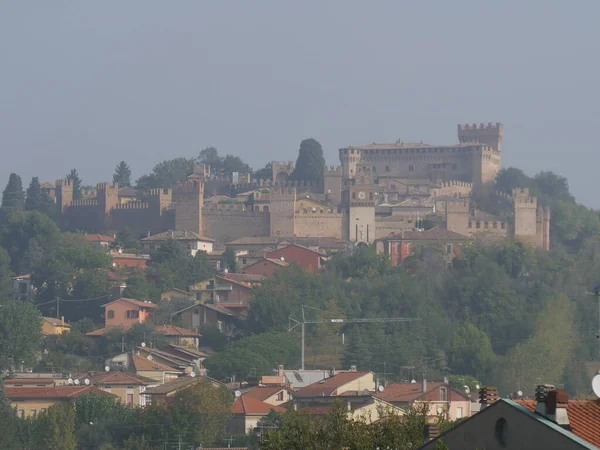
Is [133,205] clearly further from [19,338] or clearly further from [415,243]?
[19,338]

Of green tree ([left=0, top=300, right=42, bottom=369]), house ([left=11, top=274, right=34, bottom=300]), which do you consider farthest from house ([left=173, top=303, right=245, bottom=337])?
house ([left=11, top=274, right=34, bottom=300])

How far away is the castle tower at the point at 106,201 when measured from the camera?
8812 centimetres

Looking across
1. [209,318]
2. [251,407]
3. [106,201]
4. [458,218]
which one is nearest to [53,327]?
[209,318]

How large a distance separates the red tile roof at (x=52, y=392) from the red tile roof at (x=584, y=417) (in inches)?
1498

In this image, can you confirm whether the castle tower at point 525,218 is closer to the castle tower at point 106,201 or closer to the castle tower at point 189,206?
the castle tower at point 189,206

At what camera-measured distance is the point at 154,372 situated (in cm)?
6081

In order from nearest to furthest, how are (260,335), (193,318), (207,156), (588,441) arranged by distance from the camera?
(588,441) < (260,335) < (193,318) < (207,156)

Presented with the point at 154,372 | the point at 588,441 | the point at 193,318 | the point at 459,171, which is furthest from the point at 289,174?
the point at 588,441

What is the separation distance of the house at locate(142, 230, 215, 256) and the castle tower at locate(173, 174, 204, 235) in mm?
630

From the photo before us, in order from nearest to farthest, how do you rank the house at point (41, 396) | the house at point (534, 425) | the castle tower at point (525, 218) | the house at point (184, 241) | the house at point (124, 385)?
1. the house at point (534, 425)
2. the house at point (41, 396)
3. the house at point (124, 385)
4. the house at point (184, 241)
5. the castle tower at point (525, 218)

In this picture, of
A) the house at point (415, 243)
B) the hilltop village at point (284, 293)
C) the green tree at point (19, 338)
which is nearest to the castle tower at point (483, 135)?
the hilltop village at point (284, 293)

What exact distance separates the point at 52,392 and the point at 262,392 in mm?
6119

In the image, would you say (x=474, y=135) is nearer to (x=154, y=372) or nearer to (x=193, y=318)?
(x=193, y=318)

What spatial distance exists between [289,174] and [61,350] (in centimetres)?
2995
